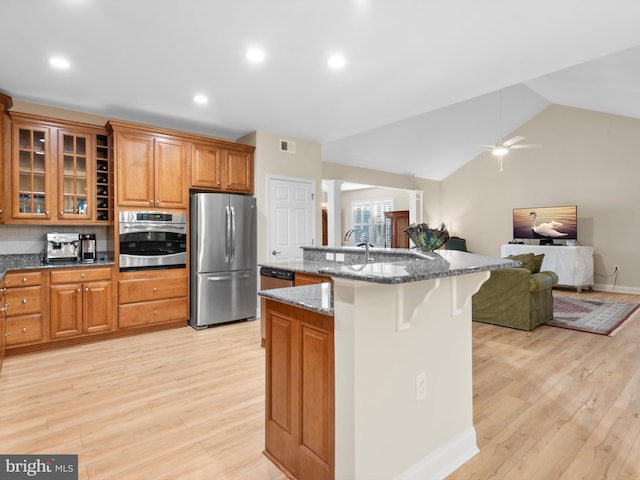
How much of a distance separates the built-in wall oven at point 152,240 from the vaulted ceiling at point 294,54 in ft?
4.13

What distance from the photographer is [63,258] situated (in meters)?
3.85

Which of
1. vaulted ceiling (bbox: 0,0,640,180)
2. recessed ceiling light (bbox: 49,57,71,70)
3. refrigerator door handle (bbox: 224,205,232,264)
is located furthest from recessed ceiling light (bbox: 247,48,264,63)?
refrigerator door handle (bbox: 224,205,232,264)

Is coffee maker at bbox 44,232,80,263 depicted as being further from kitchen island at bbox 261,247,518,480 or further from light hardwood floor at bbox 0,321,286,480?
kitchen island at bbox 261,247,518,480

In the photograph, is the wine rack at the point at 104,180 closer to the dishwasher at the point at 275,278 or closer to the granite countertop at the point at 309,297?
the dishwasher at the point at 275,278

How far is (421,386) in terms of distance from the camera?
5.40ft

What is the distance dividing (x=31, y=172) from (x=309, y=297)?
11.9 ft

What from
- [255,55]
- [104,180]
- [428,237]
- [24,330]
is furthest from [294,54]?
[24,330]

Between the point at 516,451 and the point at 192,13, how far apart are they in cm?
328

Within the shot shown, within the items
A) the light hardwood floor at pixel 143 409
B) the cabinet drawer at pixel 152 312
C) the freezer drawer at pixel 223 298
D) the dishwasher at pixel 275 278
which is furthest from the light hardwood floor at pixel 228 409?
the dishwasher at pixel 275 278

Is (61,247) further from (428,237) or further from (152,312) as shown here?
(428,237)

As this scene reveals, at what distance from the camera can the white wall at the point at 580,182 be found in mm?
6551

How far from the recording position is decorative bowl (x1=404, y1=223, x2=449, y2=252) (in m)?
2.18

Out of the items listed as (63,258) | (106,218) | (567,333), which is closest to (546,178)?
(567,333)

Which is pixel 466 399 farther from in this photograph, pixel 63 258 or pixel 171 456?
pixel 63 258
